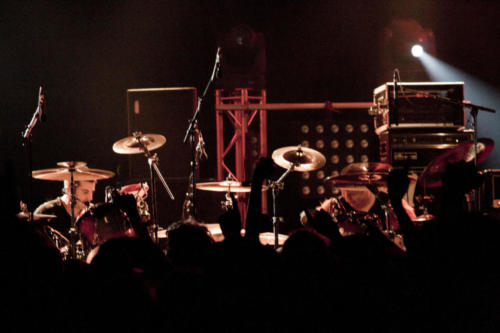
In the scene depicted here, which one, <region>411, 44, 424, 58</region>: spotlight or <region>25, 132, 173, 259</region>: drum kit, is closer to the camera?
<region>25, 132, 173, 259</region>: drum kit

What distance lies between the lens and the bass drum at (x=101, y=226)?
4.41m

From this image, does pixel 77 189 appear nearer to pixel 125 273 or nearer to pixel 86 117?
pixel 86 117

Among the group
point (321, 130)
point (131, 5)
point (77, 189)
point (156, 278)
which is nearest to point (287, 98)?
point (321, 130)

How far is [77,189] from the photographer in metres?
6.48

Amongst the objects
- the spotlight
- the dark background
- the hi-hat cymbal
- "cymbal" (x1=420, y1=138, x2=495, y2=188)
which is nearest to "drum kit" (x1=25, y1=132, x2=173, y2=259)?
the hi-hat cymbal

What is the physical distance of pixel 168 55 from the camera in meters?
8.60

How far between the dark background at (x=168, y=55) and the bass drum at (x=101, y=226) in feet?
13.0

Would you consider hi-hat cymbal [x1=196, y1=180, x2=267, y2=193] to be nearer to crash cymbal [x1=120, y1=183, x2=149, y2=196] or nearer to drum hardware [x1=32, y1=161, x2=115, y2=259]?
drum hardware [x1=32, y1=161, x2=115, y2=259]

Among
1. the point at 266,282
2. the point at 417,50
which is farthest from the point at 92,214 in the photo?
the point at 417,50

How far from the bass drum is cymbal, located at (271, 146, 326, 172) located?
1994mm

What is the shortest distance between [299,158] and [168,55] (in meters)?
3.76

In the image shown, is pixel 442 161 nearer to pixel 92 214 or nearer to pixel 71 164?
pixel 92 214

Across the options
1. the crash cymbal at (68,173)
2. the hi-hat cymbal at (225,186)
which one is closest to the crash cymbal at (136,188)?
the crash cymbal at (68,173)

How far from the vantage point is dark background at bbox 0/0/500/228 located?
835 centimetres
